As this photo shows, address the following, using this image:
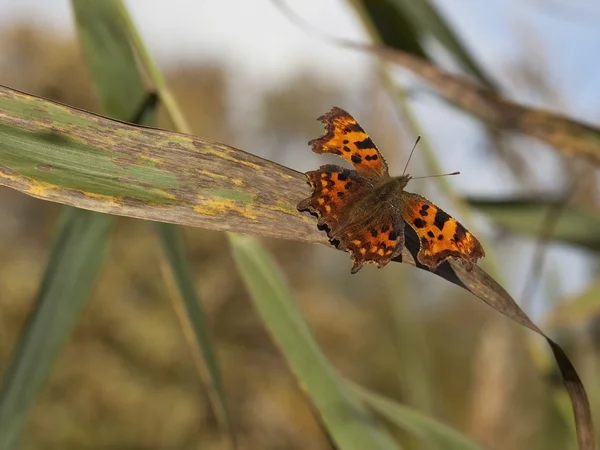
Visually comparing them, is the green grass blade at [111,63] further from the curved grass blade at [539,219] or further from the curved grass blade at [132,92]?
the curved grass blade at [539,219]

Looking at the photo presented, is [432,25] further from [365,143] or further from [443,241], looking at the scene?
[443,241]

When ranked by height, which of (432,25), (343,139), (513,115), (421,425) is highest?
(432,25)

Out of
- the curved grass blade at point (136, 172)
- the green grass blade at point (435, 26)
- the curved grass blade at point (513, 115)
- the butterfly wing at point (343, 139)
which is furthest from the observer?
the green grass blade at point (435, 26)

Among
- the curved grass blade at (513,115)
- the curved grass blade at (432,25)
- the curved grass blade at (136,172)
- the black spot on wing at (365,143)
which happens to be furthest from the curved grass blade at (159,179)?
the curved grass blade at (432,25)

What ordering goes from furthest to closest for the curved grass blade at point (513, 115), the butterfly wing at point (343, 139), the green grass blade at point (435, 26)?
the green grass blade at point (435, 26) → the curved grass blade at point (513, 115) → the butterfly wing at point (343, 139)

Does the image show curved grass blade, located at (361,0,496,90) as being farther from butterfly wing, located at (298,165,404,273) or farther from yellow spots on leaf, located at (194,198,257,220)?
yellow spots on leaf, located at (194,198,257,220)

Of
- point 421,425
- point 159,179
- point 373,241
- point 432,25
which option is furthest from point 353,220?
point 432,25

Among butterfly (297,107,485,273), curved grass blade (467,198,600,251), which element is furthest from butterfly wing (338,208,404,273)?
curved grass blade (467,198,600,251)
